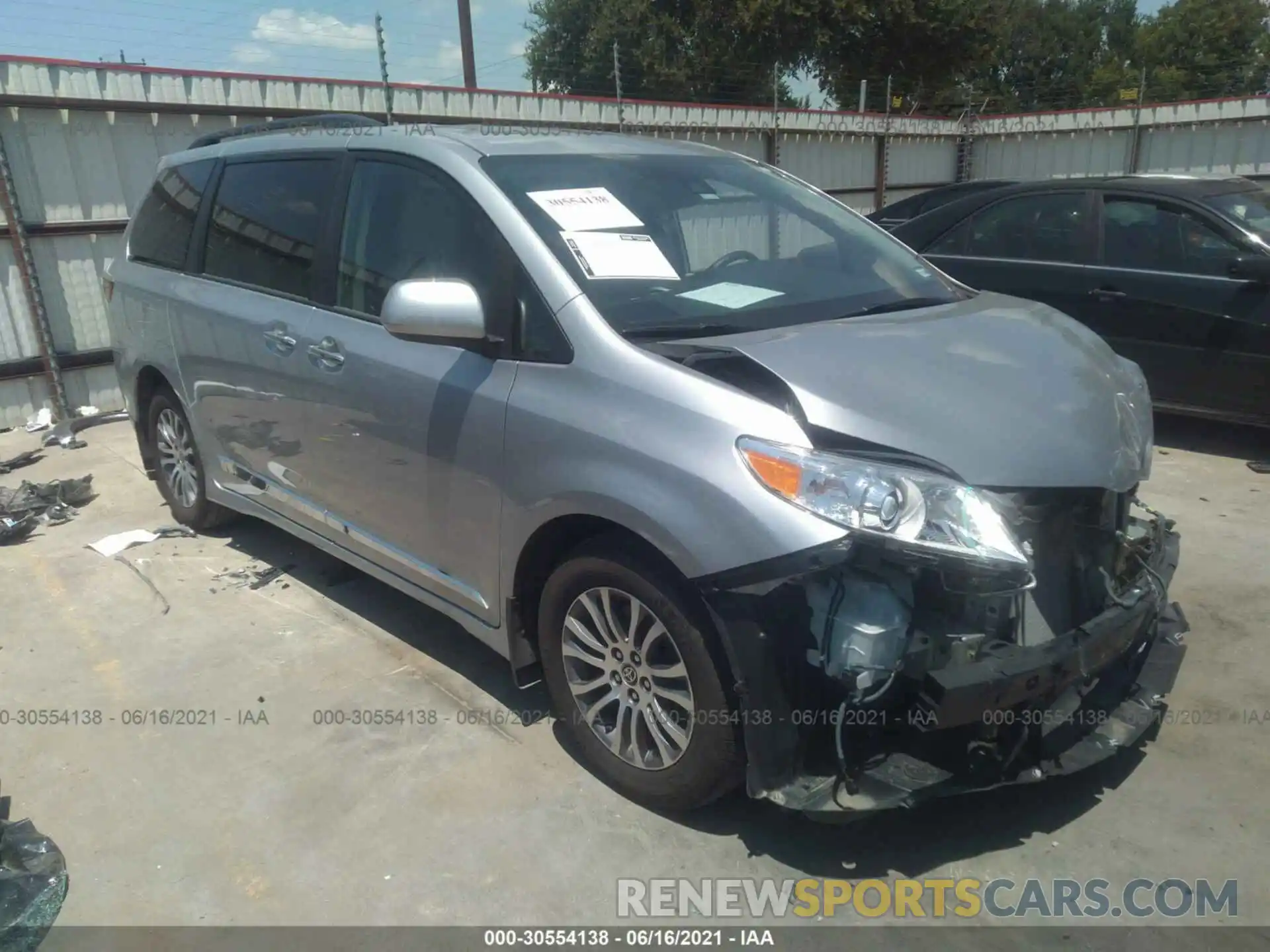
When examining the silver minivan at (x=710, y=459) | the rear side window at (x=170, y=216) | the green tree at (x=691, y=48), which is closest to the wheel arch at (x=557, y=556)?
the silver minivan at (x=710, y=459)

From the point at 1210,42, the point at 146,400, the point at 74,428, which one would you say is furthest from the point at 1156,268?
the point at 1210,42

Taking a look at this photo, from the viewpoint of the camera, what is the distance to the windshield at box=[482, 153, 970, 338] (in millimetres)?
2904

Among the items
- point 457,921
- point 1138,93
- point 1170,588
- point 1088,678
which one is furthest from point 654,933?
point 1138,93

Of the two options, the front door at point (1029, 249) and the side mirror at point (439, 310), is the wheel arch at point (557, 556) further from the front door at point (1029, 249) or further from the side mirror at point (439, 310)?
the front door at point (1029, 249)

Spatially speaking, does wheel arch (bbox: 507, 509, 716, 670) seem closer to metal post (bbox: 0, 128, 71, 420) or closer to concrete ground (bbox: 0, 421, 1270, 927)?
concrete ground (bbox: 0, 421, 1270, 927)

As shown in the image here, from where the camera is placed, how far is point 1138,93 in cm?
1461

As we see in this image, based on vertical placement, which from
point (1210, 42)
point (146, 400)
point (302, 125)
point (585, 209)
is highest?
point (1210, 42)

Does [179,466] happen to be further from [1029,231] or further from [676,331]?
[1029,231]

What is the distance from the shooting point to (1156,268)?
5891 millimetres

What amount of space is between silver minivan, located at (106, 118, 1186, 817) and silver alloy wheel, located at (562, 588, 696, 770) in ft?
0.04

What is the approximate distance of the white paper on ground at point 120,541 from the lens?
16.5ft

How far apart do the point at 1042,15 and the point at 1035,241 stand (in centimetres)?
6372

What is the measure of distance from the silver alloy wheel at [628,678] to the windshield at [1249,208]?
4.92m

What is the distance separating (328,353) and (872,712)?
7.52 feet
